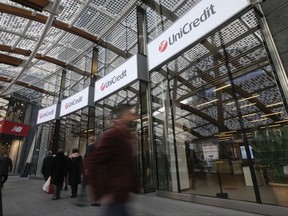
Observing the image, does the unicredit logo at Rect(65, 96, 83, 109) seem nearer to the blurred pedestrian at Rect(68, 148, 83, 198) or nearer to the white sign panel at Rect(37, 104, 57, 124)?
the white sign panel at Rect(37, 104, 57, 124)

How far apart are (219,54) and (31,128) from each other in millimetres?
22890

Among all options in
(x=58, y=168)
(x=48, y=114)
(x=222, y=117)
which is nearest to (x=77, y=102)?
(x=48, y=114)

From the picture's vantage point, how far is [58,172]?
18.6ft

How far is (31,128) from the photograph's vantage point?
21.9 metres

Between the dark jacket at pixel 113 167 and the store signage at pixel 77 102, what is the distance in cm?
832

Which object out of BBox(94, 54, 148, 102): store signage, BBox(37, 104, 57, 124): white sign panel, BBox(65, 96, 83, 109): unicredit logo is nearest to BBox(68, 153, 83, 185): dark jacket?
Answer: BBox(94, 54, 148, 102): store signage

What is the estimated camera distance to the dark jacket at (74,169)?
568cm

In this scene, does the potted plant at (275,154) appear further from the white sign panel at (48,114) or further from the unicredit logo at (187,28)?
the white sign panel at (48,114)

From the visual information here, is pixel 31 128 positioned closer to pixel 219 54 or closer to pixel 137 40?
pixel 137 40

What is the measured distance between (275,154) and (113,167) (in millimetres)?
3471

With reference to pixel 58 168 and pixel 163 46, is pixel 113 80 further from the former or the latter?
pixel 58 168

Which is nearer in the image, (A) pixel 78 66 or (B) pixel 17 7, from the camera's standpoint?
(B) pixel 17 7

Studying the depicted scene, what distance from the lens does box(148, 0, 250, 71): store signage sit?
4.13 m

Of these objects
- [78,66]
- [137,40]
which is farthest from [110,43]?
[78,66]
